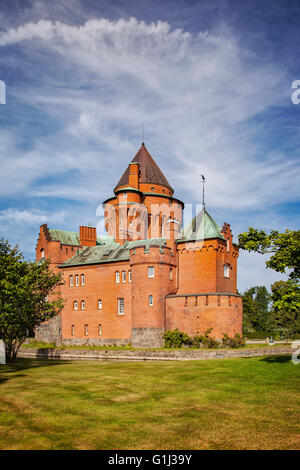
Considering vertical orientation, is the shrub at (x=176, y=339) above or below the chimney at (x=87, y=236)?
below

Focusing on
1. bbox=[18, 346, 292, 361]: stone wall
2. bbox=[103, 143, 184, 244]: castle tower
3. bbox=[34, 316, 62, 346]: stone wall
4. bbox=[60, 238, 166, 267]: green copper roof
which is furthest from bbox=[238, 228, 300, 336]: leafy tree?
bbox=[34, 316, 62, 346]: stone wall

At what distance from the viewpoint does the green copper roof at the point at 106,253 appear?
48.2 meters

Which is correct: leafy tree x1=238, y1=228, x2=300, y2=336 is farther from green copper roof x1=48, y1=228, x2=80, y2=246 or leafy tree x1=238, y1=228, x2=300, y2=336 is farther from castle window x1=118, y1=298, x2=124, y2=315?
green copper roof x1=48, y1=228, x2=80, y2=246

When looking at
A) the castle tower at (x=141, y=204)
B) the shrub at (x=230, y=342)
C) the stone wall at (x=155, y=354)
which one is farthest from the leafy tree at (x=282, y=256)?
the castle tower at (x=141, y=204)

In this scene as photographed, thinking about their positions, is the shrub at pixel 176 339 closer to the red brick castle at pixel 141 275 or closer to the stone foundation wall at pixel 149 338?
the red brick castle at pixel 141 275

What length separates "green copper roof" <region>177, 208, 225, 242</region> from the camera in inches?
1779

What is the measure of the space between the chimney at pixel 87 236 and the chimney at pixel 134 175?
7997 mm

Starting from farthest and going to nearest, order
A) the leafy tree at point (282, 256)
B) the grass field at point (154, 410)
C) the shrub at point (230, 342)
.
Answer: the shrub at point (230, 342) → the leafy tree at point (282, 256) → the grass field at point (154, 410)

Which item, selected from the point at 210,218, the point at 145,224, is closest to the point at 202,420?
the point at 210,218

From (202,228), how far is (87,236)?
18215 mm

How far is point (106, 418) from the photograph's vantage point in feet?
41.4

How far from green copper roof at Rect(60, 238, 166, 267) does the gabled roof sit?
1178cm
